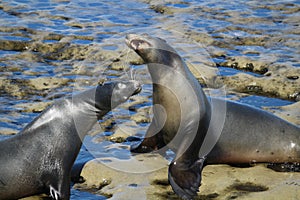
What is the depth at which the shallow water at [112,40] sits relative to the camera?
935 centimetres

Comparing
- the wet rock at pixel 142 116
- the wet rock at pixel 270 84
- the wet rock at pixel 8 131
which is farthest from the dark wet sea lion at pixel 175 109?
the wet rock at pixel 270 84

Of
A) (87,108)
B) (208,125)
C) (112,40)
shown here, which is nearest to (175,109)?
(208,125)

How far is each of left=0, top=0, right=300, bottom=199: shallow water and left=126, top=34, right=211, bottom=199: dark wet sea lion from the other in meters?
0.52

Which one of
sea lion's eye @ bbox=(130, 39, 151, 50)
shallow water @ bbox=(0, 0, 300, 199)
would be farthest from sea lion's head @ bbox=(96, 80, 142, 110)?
shallow water @ bbox=(0, 0, 300, 199)

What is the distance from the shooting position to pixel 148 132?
7.18 m

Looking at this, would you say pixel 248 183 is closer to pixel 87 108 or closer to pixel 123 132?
pixel 87 108

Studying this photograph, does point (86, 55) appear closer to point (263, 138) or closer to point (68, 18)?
point (68, 18)

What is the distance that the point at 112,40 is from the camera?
11914 mm

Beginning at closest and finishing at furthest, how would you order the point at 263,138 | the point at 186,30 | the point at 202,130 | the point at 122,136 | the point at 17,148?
the point at 17,148 < the point at 202,130 < the point at 263,138 < the point at 122,136 < the point at 186,30

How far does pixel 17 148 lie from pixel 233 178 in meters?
2.15

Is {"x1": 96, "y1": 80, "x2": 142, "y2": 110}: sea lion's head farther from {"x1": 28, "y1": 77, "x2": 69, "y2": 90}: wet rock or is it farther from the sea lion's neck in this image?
{"x1": 28, "y1": 77, "x2": 69, "y2": 90}: wet rock

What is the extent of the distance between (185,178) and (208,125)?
76 centimetres

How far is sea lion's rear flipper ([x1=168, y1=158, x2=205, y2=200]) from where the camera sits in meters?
6.11

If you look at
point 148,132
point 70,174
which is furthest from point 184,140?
point 70,174
